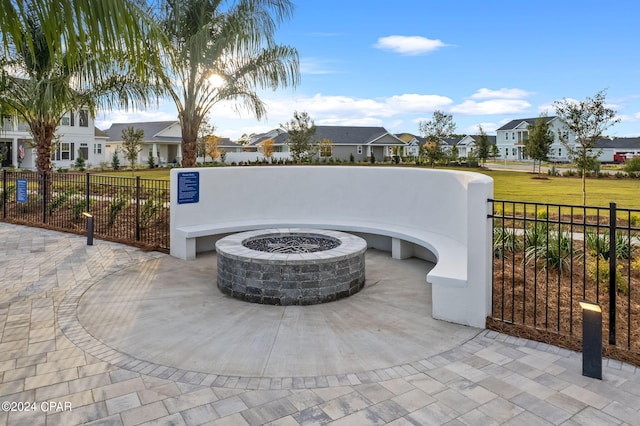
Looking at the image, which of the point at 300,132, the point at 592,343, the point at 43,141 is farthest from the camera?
the point at 300,132

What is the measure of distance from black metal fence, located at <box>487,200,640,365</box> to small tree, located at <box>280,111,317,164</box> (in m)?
34.5

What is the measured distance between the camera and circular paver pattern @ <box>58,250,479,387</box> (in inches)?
165

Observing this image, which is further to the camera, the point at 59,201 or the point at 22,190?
the point at 59,201

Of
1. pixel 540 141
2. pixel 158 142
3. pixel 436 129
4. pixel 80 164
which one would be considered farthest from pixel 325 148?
pixel 80 164

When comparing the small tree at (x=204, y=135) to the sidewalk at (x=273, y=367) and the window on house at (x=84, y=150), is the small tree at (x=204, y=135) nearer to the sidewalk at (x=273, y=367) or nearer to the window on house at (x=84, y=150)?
the window on house at (x=84, y=150)

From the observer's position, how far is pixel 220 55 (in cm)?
1158

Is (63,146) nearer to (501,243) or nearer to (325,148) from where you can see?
(325,148)

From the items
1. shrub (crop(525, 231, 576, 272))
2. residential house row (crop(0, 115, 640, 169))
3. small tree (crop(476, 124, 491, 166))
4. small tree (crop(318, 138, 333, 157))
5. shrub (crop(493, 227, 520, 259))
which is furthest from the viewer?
small tree (crop(318, 138, 333, 157))

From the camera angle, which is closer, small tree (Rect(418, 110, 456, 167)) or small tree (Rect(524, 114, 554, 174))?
small tree (Rect(524, 114, 554, 174))

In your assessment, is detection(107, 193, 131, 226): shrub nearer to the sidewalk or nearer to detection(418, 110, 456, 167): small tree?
the sidewalk

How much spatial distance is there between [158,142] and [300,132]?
14477 millimetres

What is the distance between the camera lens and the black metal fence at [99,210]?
35.3 feet

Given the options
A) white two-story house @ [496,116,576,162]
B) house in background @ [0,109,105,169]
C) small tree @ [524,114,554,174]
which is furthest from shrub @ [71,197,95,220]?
white two-story house @ [496,116,576,162]

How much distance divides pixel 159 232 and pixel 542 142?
104ft
